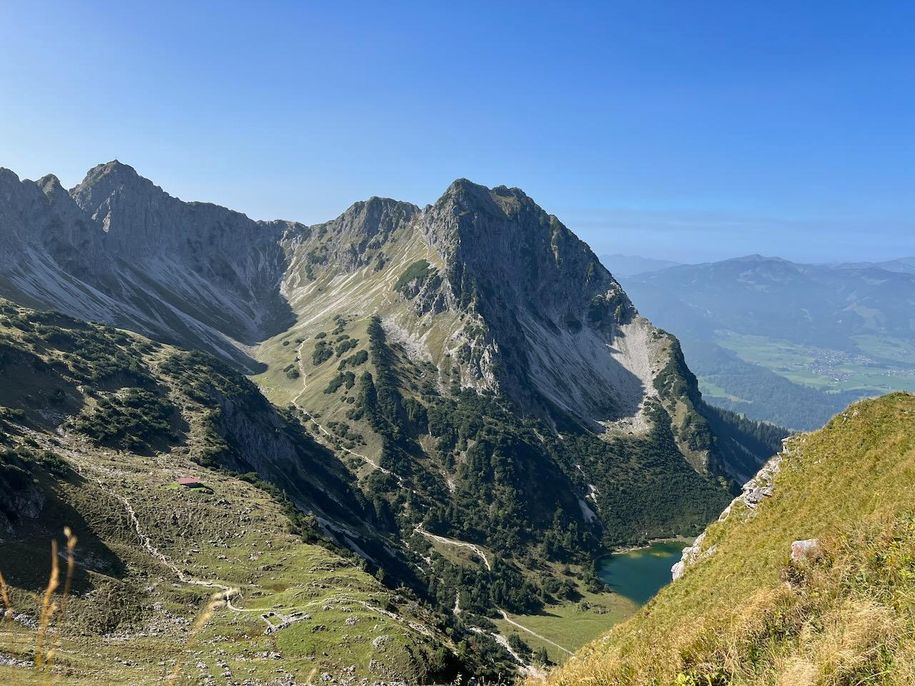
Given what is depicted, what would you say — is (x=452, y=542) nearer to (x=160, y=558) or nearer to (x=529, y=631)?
(x=529, y=631)

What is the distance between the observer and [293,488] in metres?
132

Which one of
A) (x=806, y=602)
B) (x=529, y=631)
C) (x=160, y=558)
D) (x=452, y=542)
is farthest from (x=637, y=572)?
(x=806, y=602)

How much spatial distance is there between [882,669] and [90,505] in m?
76.8

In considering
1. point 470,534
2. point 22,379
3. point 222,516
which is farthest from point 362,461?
point 222,516

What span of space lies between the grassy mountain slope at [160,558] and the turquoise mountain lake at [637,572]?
106561mm

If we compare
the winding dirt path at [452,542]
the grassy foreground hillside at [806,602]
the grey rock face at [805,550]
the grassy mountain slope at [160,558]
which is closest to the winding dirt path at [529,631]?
the winding dirt path at [452,542]

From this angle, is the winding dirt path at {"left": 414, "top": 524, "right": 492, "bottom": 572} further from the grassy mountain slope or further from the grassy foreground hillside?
the grassy foreground hillside

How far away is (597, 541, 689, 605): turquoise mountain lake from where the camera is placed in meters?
169

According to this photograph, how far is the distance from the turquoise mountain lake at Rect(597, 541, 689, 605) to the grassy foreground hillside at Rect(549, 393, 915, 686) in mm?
145726

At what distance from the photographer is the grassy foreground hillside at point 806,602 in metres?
12.5

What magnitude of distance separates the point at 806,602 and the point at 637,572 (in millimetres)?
188142

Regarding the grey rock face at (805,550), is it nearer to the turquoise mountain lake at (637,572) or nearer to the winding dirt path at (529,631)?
the winding dirt path at (529,631)

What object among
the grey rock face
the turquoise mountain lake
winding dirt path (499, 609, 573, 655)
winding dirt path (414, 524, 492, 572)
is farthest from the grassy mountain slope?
the turquoise mountain lake

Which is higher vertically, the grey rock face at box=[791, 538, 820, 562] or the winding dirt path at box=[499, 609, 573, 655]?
the grey rock face at box=[791, 538, 820, 562]
